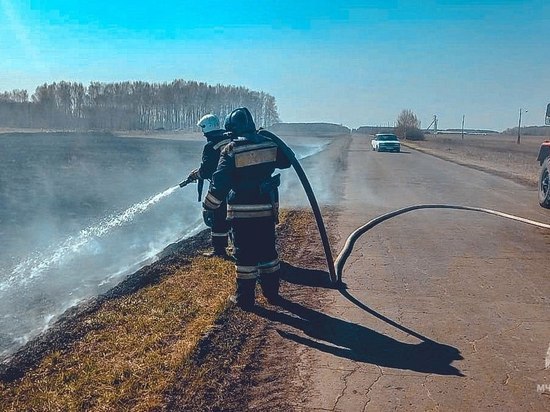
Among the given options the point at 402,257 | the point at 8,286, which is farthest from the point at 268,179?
the point at 8,286

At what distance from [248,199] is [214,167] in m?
1.98

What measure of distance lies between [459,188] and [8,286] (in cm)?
1286

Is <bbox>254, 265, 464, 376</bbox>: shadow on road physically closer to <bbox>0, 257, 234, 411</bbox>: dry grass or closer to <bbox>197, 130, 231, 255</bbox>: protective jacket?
<bbox>0, 257, 234, 411</bbox>: dry grass

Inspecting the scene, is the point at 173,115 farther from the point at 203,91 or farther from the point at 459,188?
the point at 459,188

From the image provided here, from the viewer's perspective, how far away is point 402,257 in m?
8.32

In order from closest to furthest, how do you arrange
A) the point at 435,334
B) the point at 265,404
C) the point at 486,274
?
1. the point at 265,404
2. the point at 435,334
3. the point at 486,274

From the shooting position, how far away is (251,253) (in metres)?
5.93

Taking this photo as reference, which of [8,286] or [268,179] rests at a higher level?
[268,179]

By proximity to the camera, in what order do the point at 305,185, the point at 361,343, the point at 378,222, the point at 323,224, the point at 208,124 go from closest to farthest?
the point at 361,343 < the point at 305,185 < the point at 323,224 < the point at 208,124 < the point at 378,222

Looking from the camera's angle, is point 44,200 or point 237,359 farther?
point 44,200

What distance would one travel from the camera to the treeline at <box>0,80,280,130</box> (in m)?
113

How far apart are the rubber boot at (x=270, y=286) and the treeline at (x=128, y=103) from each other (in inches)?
4225

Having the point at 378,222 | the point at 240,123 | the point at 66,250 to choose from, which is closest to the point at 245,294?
the point at 240,123

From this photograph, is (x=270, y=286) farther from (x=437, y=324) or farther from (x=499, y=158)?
(x=499, y=158)
